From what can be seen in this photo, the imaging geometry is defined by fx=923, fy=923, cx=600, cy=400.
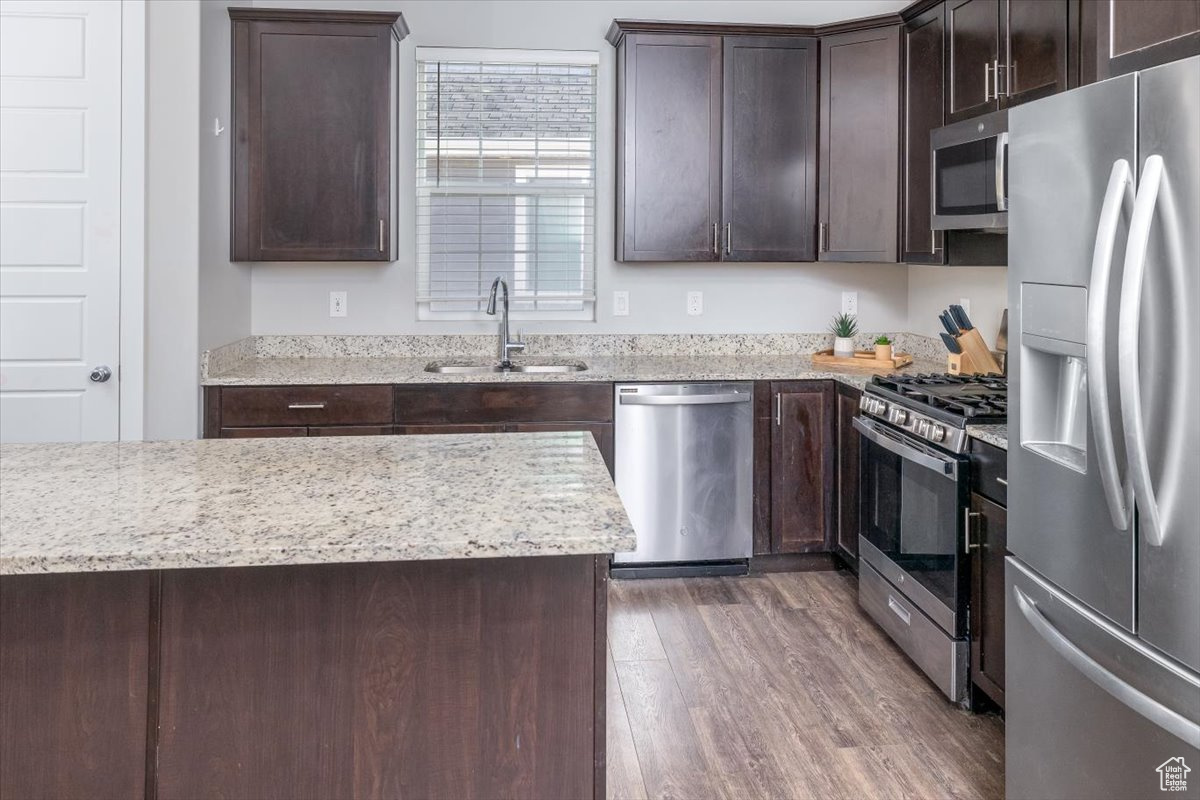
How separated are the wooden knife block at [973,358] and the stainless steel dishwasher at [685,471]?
0.80 metres

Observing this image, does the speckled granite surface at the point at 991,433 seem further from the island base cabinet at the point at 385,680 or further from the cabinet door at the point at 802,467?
the island base cabinet at the point at 385,680

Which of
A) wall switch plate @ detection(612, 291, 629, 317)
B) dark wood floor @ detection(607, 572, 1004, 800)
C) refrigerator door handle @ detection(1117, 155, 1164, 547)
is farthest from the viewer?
wall switch plate @ detection(612, 291, 629, 317)

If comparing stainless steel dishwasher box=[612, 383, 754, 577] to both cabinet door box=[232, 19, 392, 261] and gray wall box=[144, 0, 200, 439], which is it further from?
gray wall box=[144, 0, 200, 439]

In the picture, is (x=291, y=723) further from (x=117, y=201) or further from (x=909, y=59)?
(x=909, y=59)

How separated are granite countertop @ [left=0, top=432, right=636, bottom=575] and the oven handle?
1169mm

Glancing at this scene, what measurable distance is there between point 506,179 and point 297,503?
9.72ft

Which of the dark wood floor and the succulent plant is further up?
the succulent plant

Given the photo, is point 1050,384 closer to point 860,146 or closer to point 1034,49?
point 1034,49

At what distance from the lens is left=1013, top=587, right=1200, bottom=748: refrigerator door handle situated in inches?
58.2

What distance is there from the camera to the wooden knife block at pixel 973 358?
136 inches

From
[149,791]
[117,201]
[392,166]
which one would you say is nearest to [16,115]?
[117,201]

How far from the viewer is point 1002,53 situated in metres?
2.98

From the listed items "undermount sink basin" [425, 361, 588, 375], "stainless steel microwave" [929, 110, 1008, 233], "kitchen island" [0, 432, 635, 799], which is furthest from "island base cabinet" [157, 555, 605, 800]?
"undermount sink basin" [425, 361, 588, 375]

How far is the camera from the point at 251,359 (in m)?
4.05
